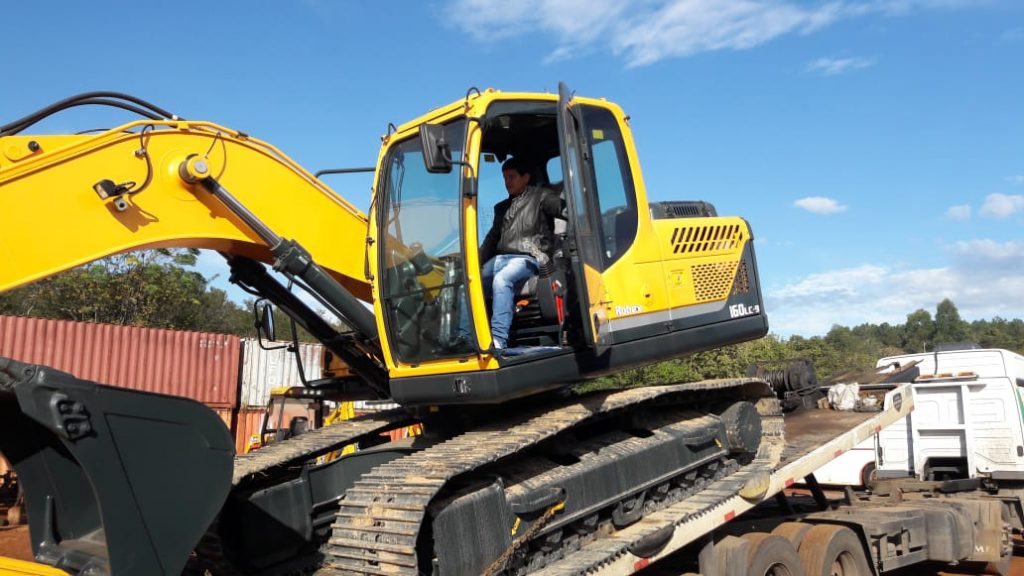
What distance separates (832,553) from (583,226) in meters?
3.68

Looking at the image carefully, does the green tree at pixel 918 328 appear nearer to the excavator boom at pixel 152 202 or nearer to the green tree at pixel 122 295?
the green tree at pixel 122 295

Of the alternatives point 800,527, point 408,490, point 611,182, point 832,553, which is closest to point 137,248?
point 408,490

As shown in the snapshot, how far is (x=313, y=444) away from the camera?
552 cm

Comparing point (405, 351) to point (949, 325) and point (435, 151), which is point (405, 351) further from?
point (949, 325)

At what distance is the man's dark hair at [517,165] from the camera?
5754 millimetres

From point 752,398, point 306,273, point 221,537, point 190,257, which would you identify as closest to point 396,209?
point 306,273

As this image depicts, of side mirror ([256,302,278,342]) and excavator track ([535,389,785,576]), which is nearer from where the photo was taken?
excavator track ([535,389,785,576])

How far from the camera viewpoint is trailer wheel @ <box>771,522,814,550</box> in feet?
21.4

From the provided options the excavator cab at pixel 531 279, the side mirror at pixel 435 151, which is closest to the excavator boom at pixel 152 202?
the excavator cab at pixel 531 279

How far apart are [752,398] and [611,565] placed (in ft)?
8.92

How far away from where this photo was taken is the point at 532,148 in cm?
586

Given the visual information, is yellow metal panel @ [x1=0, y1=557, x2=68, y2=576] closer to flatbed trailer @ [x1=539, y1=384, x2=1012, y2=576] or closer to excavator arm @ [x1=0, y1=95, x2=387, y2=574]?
excavator arm @ [x1=0, y1=95, x2=387, y2=574]

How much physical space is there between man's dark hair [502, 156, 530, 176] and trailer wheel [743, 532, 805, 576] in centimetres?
313

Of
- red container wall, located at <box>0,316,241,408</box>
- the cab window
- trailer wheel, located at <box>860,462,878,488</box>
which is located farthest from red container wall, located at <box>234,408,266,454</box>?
the cab window
